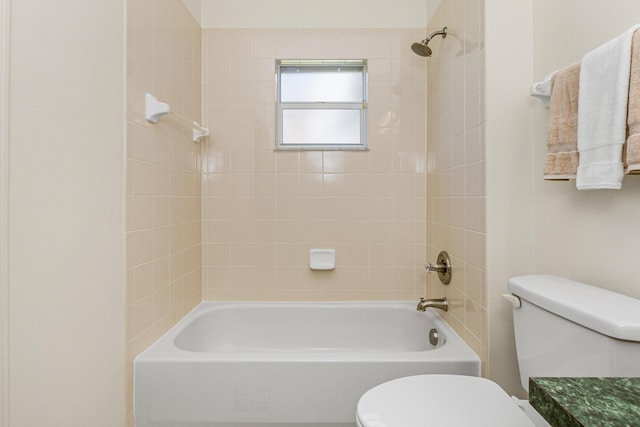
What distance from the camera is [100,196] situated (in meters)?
1.12

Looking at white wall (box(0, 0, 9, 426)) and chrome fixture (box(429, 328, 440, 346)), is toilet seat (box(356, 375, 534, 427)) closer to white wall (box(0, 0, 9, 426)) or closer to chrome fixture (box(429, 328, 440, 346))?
chrome fixture (box(429, 328, 440, 346))

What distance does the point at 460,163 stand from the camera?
4.96 feet

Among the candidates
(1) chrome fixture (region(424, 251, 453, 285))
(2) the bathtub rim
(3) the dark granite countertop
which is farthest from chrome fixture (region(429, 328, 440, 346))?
(3) the dark granite countertop

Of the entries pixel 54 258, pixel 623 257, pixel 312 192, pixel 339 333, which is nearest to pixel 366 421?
pixel 623 257

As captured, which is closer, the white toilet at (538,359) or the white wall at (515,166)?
the white toilet at (538,359)

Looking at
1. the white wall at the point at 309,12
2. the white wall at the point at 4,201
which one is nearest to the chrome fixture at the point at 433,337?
the white wall at the point at 4,201

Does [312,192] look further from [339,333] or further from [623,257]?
[623,257]

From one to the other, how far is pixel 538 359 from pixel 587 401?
677mm

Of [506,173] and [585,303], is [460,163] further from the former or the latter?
[585,303]

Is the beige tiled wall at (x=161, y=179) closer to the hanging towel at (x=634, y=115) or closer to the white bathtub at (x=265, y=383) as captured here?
the white bathtub at (x=265, y=383)

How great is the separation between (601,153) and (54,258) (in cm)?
147

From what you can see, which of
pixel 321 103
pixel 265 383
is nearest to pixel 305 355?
pixel 265 383

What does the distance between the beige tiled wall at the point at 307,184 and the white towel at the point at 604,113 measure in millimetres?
1161

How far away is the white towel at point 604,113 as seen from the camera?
32.0 inches
